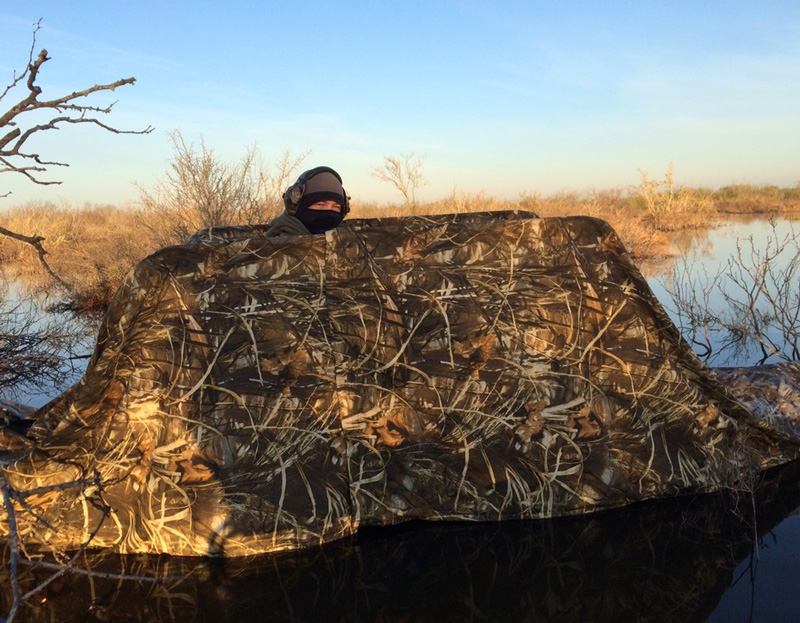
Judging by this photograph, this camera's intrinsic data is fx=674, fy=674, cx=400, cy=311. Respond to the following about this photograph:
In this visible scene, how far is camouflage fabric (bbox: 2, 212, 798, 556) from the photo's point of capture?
3.09m

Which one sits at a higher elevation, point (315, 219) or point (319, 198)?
point (319, 198)

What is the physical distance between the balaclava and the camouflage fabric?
1084 millimetres

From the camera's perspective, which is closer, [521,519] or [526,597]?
[526,597]

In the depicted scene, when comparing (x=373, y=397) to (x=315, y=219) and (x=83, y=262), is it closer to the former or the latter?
(x=315, y=219)

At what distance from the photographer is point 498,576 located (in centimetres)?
288

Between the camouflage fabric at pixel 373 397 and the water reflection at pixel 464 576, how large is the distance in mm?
111

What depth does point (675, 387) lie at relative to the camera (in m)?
3.51

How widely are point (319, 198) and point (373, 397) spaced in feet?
5.57

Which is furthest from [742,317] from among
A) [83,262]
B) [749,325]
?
[83,262]

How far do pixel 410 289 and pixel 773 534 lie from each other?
2.09m

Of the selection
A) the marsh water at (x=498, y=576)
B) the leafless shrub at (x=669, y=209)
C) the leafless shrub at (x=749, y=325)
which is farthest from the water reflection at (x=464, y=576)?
the leafless shrub at (x=669, y=209)

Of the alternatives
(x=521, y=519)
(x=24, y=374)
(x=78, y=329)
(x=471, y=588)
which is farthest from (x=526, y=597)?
→ (x=78, y=329)

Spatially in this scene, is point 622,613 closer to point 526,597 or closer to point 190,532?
point 526,597


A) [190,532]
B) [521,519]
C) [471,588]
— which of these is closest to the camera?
[471,588]
